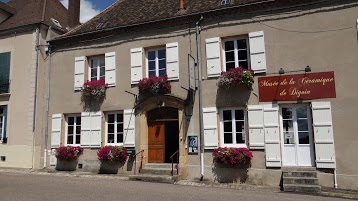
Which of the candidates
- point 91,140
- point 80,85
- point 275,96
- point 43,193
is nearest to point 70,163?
point 91,140

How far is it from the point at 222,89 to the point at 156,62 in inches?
119

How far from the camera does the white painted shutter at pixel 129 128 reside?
12.5 metres

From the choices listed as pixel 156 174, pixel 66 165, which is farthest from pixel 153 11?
pixel 66 165

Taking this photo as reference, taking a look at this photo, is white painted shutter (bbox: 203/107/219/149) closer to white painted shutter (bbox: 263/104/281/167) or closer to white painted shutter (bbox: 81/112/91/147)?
white painted shutter (bbox: 263/104/281/167)

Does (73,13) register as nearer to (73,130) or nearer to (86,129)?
(73,130)

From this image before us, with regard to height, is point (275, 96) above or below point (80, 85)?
below

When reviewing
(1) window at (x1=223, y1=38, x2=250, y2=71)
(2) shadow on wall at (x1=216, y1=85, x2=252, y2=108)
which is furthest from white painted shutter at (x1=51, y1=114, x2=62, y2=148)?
(1) window at (x1=223, y1=38, x2=250, y2=71)

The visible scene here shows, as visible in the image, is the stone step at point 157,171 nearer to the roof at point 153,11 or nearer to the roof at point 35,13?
the roof at point 153,11

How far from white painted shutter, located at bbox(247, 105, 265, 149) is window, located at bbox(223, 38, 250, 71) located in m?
1.64

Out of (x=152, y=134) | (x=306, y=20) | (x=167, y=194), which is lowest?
(x=167, y=194)

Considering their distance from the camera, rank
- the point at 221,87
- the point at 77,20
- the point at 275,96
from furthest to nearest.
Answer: the point at 77,20, the point at 221,87, the point at 275,96

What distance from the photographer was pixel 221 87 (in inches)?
448

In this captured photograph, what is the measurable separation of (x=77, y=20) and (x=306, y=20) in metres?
11.4

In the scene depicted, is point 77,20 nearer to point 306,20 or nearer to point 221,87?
point 221,87
